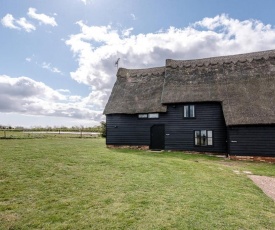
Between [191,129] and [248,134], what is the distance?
16.1 feet

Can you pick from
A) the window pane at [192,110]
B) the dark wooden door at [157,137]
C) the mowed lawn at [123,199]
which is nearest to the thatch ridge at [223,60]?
the window pane at [192,110]

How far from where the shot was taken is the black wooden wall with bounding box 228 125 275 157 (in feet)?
60.8

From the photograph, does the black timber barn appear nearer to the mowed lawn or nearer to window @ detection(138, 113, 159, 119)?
window @ detection(138, 113, 159, 119)

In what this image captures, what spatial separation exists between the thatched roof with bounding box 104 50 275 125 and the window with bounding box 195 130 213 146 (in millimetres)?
2744

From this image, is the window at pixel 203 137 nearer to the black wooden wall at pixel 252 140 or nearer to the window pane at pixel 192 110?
the window pane at pixel 192 110

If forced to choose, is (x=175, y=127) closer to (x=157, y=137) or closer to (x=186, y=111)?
(x=186, y=111)

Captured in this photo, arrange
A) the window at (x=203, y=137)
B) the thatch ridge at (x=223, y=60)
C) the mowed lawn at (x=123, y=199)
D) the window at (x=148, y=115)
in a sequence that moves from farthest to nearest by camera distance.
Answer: the window at (x=148, y=115)
the thatch ridge at (x=223, y=60)
the window at (x=203, y=137)
the mowed lawn at (x=123, y=199)

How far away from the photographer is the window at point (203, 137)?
71.3 feet

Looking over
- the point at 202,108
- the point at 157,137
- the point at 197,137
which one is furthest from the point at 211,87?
the point at 157,137

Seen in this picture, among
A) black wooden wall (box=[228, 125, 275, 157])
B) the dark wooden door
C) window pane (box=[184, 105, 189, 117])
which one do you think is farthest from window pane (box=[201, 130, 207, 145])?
the dark wooden door

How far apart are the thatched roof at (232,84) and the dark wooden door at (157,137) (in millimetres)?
2739

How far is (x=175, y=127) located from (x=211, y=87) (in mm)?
4738

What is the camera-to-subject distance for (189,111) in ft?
74.0

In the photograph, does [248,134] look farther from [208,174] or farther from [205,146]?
[208,174]
